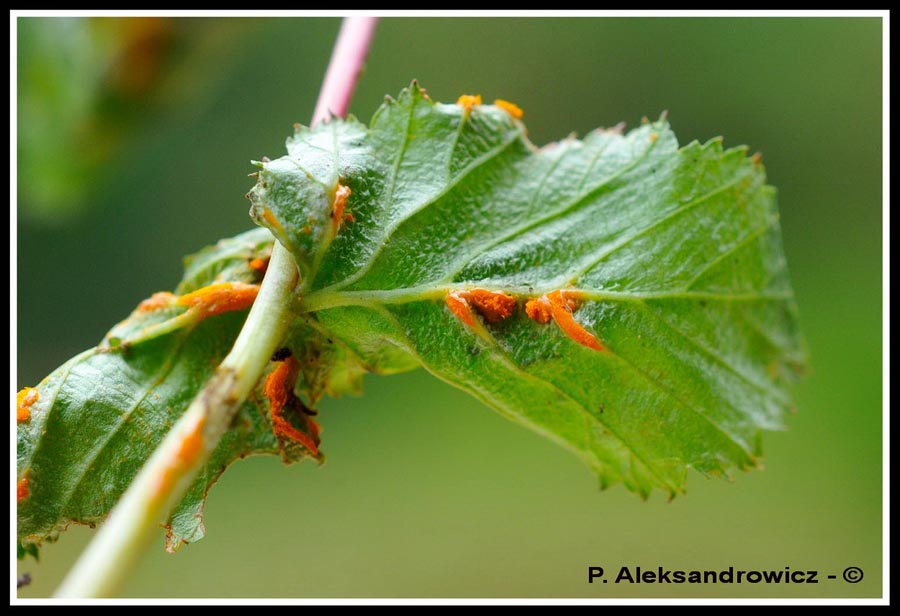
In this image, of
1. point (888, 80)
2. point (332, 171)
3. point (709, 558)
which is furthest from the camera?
point (709, 558)

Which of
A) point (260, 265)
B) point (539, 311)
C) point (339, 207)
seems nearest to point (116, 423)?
point (260, 265)

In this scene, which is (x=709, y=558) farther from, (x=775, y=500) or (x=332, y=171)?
(x=332, y=171)

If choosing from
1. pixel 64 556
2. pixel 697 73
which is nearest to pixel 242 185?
pixel 64 556

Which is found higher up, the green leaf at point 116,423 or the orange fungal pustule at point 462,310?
the orange fungal pustule at point 462,310

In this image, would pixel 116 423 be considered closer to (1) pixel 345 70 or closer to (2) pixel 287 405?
(2) pixel 287 405

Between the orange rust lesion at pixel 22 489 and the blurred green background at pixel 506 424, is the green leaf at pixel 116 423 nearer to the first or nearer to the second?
the orange rust lesion at pixel 22 489

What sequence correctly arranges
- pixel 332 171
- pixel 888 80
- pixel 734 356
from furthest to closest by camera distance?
1. pixel 888 80
2. pixel 734 356
3. pixel 332 171

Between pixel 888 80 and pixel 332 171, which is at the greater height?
pixel 888 80

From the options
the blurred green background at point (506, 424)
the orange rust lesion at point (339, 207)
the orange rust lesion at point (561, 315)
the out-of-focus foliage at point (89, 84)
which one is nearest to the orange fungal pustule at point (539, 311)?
the orange rust lesion at point (561, 315)
